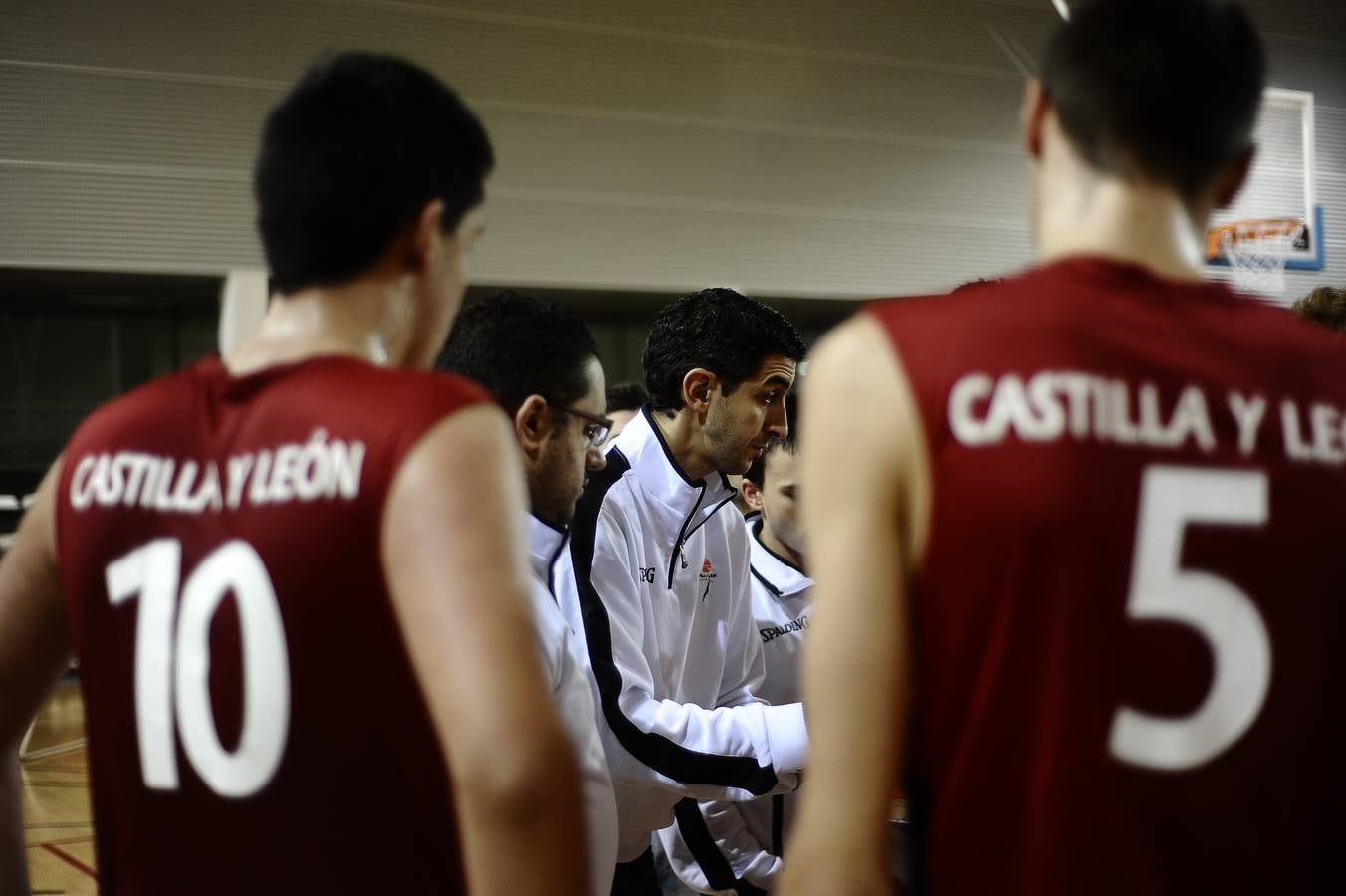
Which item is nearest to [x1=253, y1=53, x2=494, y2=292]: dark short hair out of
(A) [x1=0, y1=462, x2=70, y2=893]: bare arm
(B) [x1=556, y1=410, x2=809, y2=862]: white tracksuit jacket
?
(A) [x1=0, y1=462, x2=70, y2=893]: bare arm

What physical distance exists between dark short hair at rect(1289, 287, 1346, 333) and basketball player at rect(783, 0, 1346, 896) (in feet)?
6.30

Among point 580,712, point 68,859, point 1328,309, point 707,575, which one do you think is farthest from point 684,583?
point 68,859

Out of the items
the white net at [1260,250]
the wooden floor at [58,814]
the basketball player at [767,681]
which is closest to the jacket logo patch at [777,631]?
the basketball player at [767,681]

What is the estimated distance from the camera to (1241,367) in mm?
1008

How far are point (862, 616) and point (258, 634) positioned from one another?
21.3 inches

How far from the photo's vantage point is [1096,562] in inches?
37.7

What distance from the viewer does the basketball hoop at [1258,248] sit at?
10469mm

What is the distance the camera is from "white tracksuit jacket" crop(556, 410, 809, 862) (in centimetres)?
226

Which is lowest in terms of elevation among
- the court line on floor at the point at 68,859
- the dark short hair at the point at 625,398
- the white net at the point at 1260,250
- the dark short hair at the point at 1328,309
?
the court line on floor at the point at 68,859

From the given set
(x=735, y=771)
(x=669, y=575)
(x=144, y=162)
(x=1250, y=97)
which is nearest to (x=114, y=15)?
(x=144, y=162)

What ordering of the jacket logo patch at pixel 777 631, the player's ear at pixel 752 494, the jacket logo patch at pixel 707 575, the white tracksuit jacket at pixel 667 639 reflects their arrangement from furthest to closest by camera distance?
1. the player's ear at pixel 752 494
2. the jacket logo patch at pixel 777 631
3. the jacket logo patch at pixel 707 575
4. the white tracksuit jacket at pixel 667 639

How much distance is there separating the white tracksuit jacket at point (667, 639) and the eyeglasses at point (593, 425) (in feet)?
0.86

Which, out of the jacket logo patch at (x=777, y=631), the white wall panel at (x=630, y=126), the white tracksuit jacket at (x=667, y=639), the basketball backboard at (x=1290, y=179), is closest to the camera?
the white tracksuit jacket at (x=667, y=639)

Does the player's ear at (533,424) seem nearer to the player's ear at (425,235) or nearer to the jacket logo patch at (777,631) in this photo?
the player's ear at (425,235)
